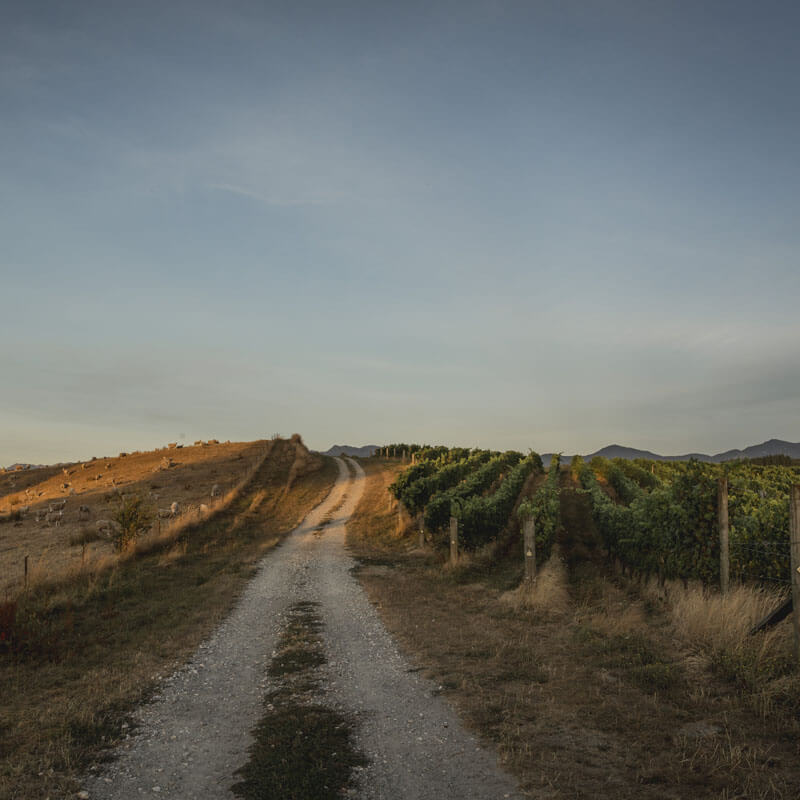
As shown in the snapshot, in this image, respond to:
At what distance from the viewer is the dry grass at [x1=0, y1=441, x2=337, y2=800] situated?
759cm

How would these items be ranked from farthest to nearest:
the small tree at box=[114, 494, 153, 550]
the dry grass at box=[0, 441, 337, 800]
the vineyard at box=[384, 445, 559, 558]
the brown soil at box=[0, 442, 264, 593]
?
1. the brown soil at box=[0, 442, 264, 593]
2. the small tree at box=[114, 494, 153, 550]
3. the vineyard at box=[384, 445, 559, 558]
4. the dry grass at box=[0, 441, 337, 800]

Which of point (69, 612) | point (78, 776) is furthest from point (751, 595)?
point (69, 612)

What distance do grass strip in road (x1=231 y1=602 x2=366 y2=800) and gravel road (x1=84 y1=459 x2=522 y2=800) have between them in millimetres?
189

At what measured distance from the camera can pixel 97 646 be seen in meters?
12.4

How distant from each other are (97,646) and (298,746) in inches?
282

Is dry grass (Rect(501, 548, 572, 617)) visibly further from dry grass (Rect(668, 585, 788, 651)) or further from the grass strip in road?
the grass strip in road

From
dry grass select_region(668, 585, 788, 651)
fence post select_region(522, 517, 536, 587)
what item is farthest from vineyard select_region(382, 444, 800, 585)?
dry grass select_region(668, 585, 788, 651)

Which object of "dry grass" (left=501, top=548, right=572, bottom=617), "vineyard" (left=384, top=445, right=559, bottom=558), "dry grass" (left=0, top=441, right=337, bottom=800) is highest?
"vineyard" (left=384, top=445, right=559, bottom=558)

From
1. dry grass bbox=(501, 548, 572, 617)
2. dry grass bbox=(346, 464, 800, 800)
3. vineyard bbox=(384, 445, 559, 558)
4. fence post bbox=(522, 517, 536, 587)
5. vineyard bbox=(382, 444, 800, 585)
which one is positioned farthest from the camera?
vineyard bbox=(384, 445, 559, 558)

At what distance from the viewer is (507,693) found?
30.1 feet

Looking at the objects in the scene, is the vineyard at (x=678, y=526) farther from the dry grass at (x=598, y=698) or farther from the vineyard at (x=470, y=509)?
the dry grass at (x=598, y=698)

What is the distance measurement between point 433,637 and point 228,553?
49.0 feet

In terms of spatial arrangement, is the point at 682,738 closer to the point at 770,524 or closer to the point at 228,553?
the point at 770,524

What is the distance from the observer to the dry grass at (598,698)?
6.45m
